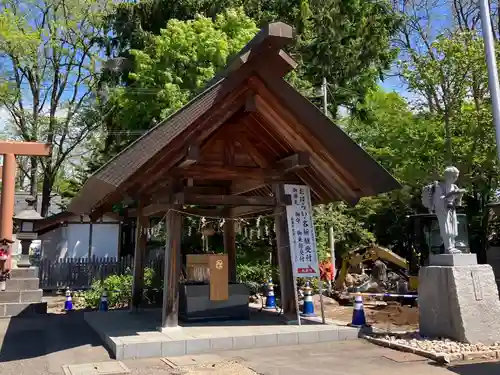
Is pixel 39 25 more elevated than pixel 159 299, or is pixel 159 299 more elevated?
pixel 39 25

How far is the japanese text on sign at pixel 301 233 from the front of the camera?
893 cm

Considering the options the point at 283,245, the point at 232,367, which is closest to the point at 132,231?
the point at 283,245

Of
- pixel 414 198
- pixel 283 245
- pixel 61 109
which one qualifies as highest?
pixel 61 109

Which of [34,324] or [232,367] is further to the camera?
[34,324]

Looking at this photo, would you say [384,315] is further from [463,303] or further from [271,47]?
[271,47]

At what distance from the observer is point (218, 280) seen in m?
9.53

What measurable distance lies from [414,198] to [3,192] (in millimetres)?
17608

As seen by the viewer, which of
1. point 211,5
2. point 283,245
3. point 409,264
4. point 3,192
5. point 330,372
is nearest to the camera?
point 330,372

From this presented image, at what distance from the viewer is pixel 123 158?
718cm

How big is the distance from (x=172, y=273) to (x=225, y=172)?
2263mm

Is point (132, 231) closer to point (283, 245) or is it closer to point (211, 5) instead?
point (211, 5)

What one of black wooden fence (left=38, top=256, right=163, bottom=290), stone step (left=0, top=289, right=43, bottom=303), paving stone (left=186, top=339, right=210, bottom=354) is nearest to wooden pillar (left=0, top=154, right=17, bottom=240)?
stone step (left=0, top=289, right=43, bottom=303)

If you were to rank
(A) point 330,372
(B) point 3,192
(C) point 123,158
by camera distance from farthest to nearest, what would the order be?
(B) point 3,192 → (C) point 123,158 → (A) point 330,372

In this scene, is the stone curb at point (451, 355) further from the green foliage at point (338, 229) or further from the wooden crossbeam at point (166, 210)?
the green foliage at point (338, 229)
